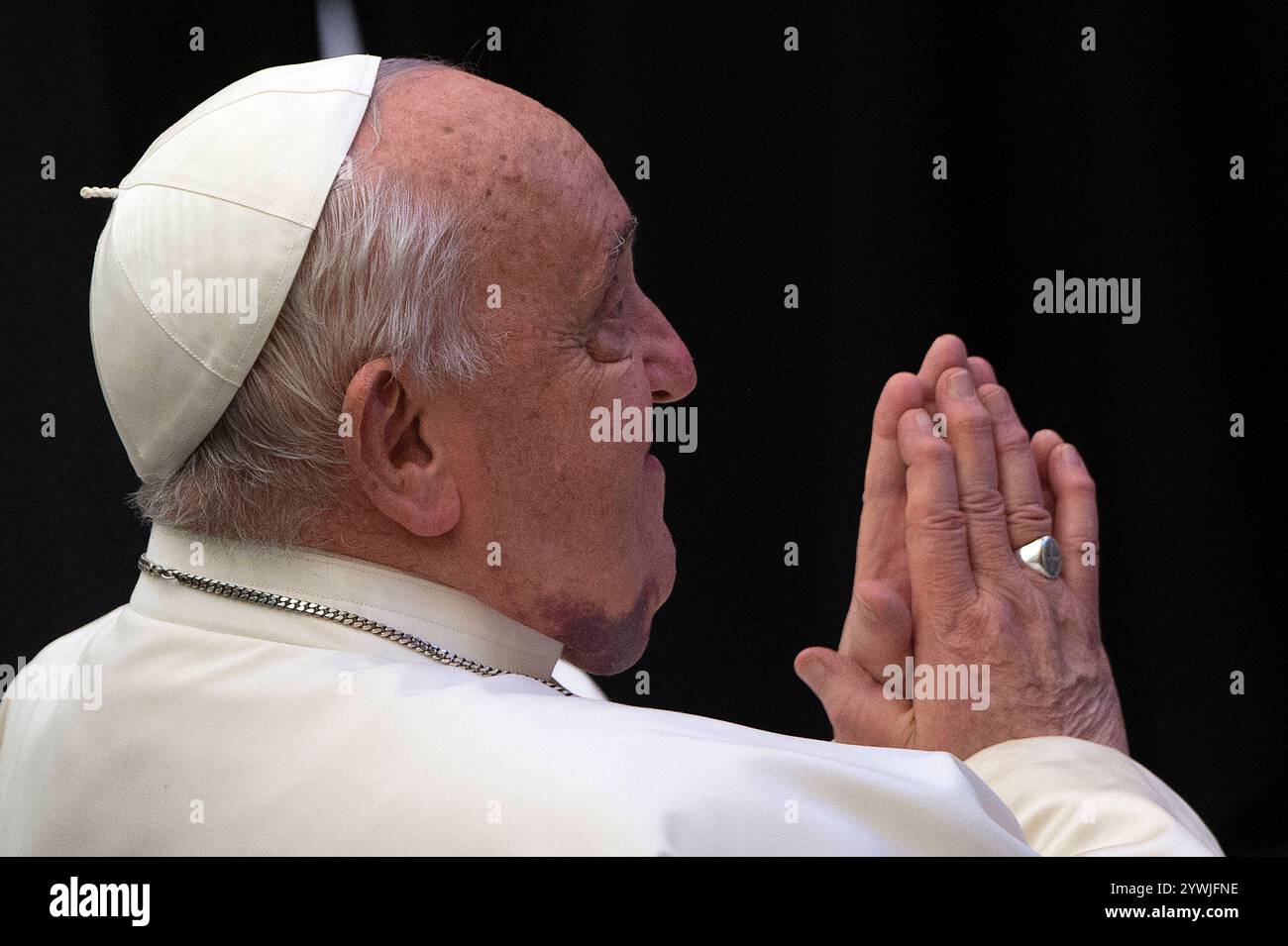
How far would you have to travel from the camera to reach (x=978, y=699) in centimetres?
155

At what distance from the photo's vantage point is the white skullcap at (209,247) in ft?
4.01

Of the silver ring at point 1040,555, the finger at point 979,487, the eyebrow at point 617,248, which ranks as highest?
the eyebrow at point 617,248

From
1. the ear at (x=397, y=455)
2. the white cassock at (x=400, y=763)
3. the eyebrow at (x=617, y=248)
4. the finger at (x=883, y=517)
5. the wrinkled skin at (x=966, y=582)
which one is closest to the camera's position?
the white cassock at (x=400, y=763)

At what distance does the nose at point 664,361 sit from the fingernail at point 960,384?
33cm

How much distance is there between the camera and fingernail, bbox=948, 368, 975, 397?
63.5 inches

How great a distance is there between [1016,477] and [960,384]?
0.12 meters

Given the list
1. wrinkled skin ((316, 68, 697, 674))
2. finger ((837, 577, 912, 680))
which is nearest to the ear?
wrinkled skin ((316, 68, 697, 674))

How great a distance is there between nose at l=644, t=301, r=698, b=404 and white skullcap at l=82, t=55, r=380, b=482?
0.35 m

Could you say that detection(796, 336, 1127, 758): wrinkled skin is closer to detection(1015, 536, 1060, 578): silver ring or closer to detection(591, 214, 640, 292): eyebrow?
detection(1015, 536, 1060, 578): silver ring

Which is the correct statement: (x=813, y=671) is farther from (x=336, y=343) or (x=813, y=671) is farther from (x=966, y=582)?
(x=336, y=343)

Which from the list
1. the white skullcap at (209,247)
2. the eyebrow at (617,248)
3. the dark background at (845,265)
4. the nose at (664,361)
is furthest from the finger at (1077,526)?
the white skullcap at (209,247)

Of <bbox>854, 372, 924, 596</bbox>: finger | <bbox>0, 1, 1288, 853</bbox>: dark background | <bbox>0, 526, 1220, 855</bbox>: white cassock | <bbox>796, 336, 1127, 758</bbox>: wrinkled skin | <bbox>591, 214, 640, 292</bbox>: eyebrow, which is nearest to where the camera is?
<bbox>0, 526, 1220, 855</bbox>: white cassock

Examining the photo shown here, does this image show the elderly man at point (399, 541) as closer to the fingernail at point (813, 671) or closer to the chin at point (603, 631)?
the chin at point (603, 631)

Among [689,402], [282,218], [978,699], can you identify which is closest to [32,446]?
[689,402]
